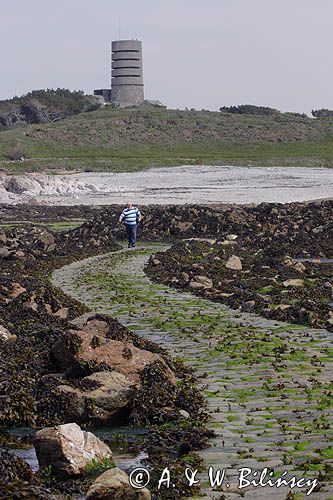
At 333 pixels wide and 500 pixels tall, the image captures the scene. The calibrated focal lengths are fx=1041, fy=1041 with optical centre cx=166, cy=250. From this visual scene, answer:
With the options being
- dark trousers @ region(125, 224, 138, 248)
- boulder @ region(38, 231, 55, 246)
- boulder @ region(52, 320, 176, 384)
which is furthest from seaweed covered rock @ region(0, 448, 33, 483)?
dark trousers @ region(125, 224, 138, 248)

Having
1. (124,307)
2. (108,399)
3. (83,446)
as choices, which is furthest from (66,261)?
(83,446)

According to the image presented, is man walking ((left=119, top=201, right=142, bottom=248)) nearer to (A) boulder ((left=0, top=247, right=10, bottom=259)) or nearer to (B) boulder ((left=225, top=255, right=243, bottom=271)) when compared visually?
(A) boulder ((left=0, top=247, right=10, bottom=259))

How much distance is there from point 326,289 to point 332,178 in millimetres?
49320

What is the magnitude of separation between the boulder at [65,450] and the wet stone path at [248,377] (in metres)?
0.96

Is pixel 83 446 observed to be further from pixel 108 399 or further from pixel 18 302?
pixel 18 302

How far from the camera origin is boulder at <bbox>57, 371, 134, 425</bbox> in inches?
411

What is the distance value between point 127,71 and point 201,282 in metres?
116

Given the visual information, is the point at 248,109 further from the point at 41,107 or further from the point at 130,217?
the point at 130,217

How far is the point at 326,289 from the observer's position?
19.7 meters

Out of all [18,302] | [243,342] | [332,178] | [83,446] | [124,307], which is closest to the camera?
[83,446]

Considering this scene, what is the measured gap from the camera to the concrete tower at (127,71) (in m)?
135

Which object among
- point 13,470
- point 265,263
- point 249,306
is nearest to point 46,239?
point 265,263

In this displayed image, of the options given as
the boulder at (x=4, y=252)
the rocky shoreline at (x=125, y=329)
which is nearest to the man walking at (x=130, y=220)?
the rocky shoreline at (x=125, y=329)

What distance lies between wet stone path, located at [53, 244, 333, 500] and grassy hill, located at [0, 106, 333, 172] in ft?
193
